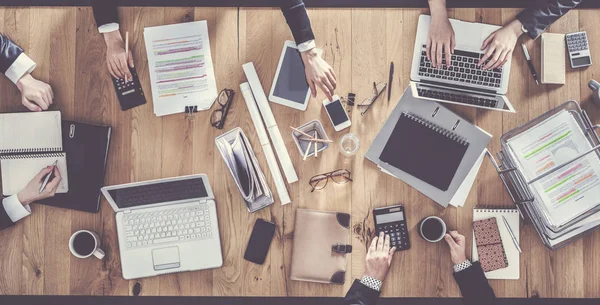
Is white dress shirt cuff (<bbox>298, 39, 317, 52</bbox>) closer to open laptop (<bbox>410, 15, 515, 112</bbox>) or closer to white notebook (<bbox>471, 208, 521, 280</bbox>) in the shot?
open laptop (<bbox>410, 15, 515, 112</bbox>)

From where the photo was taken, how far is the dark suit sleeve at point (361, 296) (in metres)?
1.80

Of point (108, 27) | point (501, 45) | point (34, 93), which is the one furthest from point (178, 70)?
point (501, 45)

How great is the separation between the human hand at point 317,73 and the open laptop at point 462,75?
304 mm

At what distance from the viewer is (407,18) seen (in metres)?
1.88

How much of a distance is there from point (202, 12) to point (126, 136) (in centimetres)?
56

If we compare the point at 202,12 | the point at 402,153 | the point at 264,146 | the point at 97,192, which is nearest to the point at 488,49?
the point at 402,153

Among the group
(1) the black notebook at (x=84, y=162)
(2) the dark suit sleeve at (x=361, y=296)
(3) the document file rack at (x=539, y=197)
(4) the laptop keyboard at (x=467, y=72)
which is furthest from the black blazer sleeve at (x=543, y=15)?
(1) the black notebook at (x=84, y=162)

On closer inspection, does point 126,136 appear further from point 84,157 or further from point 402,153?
point 402,153

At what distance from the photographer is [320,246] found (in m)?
1.83

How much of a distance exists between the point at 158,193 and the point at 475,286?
3.95 feet

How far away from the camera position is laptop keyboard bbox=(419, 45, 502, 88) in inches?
72.1

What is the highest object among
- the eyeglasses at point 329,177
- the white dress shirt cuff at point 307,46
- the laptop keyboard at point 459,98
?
the white dress shirt cuff at point 307,46

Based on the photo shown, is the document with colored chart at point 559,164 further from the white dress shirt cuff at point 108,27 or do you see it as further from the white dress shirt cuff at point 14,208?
the white dress shirt cuff at point 14,208

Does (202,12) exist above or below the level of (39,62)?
above
